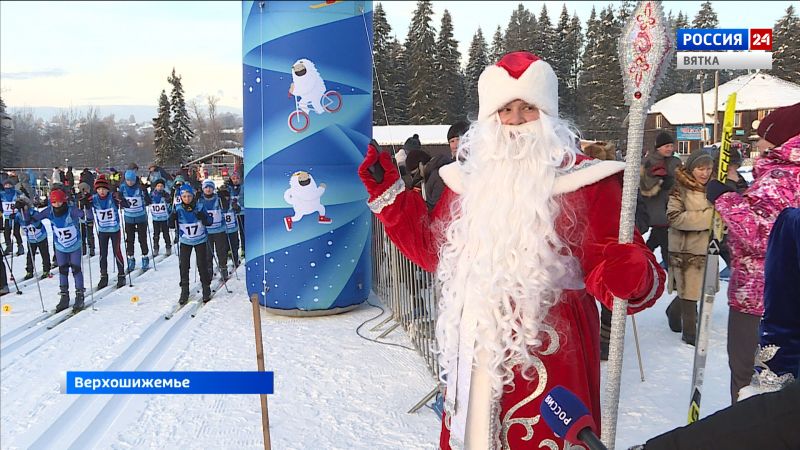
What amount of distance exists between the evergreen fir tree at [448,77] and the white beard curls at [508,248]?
115 ft

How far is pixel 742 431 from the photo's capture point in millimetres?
986

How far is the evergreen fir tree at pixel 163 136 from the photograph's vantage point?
143 ft

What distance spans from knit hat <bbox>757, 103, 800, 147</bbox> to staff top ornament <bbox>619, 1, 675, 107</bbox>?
114cm

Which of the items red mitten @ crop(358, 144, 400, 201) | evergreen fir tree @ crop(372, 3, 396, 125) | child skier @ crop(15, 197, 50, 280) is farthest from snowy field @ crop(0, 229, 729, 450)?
evergreen fir tree @ crop(372, 3, 396, 125)

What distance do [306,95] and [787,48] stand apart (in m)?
4.56

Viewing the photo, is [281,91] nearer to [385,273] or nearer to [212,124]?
[385,273]

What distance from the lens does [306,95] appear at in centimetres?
648

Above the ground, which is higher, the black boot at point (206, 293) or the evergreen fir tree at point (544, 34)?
the evergreen fir tree at point (544, 34)

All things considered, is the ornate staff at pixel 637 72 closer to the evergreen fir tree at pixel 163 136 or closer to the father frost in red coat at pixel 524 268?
the father frost in red coat at pixel 524 268

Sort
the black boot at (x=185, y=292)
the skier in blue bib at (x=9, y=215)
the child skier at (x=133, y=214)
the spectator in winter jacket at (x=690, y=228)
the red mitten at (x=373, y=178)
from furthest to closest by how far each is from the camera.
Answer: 1. the skier in blue bib at (x=9, y=215)
2. the child skier at (x=133, y=214)
3. the black boot at (x=185, y=292)
4. the spectator in winter jacket at (x=690, y=228)
5. the red mitten at (x=373, y=178)

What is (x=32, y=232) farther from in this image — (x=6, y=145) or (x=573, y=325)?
(x=6, y=145)

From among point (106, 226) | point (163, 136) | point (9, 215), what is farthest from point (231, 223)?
point (163, 136)

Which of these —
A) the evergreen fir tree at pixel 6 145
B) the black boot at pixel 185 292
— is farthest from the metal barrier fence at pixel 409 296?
the evergreen fir tree at pixel 6 145

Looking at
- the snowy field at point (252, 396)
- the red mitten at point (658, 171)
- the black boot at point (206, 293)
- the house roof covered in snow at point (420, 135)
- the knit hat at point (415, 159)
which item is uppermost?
the house roof covered in snow at point (420, 135)
